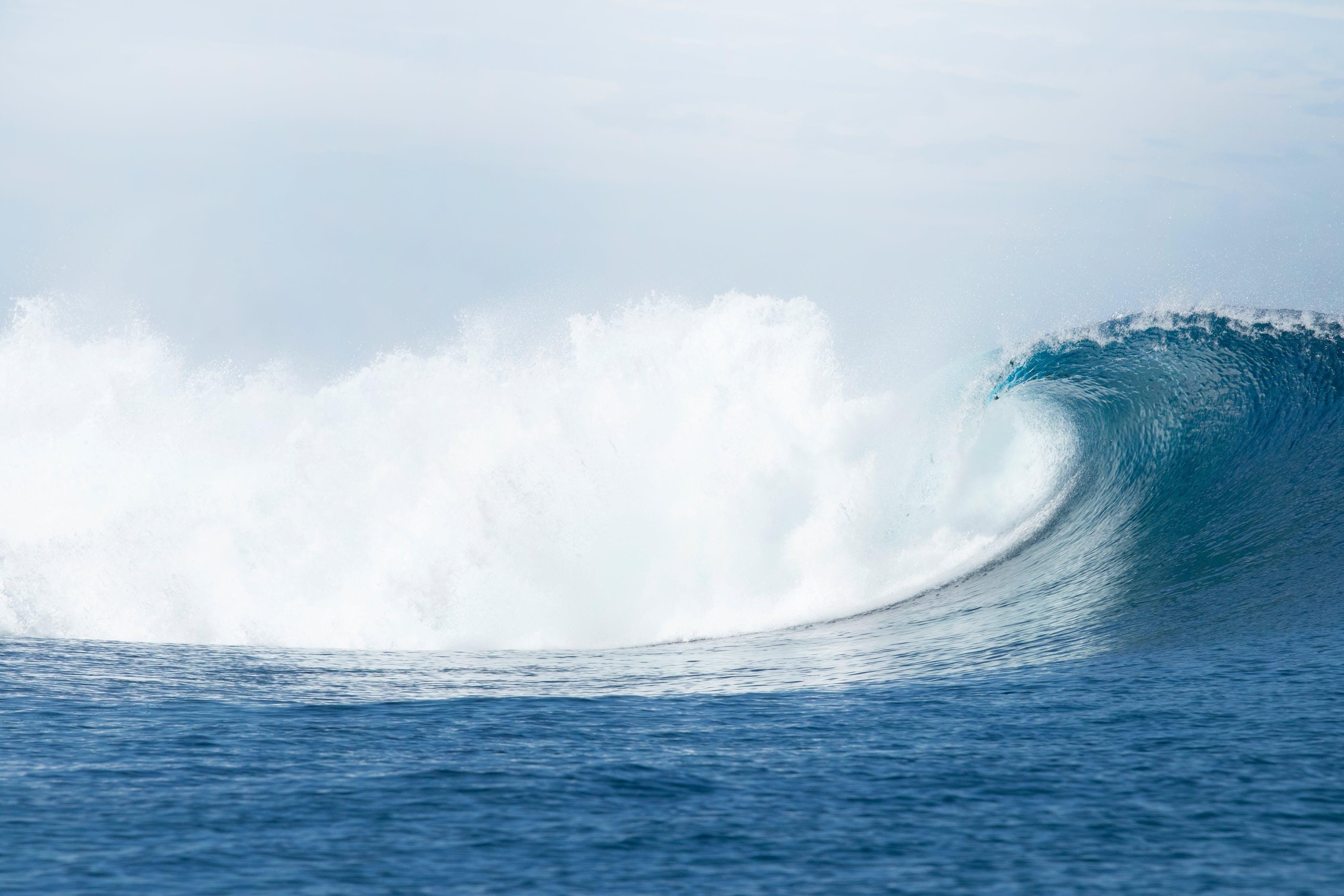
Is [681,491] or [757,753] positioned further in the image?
[681,491]

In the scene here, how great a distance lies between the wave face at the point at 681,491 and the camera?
1124 centimetres

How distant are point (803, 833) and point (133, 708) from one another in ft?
13.6

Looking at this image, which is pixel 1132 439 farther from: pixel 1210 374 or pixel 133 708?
pixel 133 708

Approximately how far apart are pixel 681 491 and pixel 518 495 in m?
1.97

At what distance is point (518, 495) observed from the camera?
44.1ft

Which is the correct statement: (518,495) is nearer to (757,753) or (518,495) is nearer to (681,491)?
(681,491)

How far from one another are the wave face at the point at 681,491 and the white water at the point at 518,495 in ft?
0.13

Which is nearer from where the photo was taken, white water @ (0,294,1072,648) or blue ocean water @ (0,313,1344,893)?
blue ocean water @ (0,313,1344,893)

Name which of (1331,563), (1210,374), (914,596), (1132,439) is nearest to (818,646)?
(914,596)

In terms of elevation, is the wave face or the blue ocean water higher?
the wave face

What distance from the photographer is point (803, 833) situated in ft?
15.0

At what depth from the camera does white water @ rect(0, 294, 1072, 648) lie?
11.9 meters

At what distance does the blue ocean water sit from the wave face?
0.71 metres

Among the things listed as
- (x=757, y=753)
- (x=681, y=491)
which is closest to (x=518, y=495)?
(x=681, y=491)
